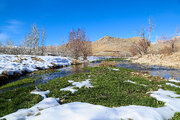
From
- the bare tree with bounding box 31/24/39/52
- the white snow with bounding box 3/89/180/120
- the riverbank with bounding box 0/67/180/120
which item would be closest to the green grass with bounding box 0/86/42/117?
the riverbank with bounding box 0/67/180/120

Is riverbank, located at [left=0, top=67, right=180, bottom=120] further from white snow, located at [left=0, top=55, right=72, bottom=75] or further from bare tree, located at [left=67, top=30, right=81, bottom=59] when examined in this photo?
bare tree, located at [left=67, top=30, right=81, bottom=59]

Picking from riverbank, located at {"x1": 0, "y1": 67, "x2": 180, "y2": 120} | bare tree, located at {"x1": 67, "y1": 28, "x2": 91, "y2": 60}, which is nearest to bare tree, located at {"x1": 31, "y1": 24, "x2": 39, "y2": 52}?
bare tree, located at {"x1": 67, "y1": 28, "x2": 91, "y2": 60}

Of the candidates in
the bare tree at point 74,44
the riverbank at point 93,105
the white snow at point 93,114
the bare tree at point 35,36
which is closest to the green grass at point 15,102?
the riverbank at point 93,105

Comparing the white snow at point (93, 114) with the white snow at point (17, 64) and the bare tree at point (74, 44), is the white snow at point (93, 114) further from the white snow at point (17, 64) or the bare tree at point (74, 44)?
the bare tree at point (74, 44)

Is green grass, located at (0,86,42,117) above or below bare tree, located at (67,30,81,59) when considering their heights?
below

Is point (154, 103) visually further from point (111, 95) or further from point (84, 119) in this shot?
point (84, 119)

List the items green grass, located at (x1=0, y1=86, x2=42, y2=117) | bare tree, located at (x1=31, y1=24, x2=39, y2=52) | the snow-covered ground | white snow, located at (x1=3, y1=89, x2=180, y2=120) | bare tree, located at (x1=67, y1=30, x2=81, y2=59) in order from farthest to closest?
bare tree, located at (x1=31, y1=24, x2=39, y2=52), bare tree, located at (x1=67, y1=30, x2=81, y2=59), the snow-covered ground, green grass, located at (x1=0, y1=86, x2=42, y2=117), white snow, located at (x1=3, y1=89, x2=180, y2=120)

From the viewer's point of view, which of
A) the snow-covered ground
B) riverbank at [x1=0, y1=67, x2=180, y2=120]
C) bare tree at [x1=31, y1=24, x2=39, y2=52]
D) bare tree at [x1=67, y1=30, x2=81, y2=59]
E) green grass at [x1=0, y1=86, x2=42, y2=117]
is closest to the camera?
riverbank at [x1=0, y1=67, x2=180, y2=120]

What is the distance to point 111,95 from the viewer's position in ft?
25.6

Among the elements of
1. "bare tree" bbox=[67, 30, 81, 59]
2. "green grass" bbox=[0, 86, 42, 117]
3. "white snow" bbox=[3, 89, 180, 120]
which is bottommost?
"green grass" bbox=[0, 86, 42, 117]

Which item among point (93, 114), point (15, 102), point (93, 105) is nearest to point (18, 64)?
point (15, 102)

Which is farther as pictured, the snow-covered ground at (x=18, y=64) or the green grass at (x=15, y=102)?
the snow-covered ground at (x=18, y=64)

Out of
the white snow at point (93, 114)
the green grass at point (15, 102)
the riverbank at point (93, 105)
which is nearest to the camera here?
the white snow at point (93, 114)

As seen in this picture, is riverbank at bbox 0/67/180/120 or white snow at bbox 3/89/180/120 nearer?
white snow at bbox 3/89/180/120
